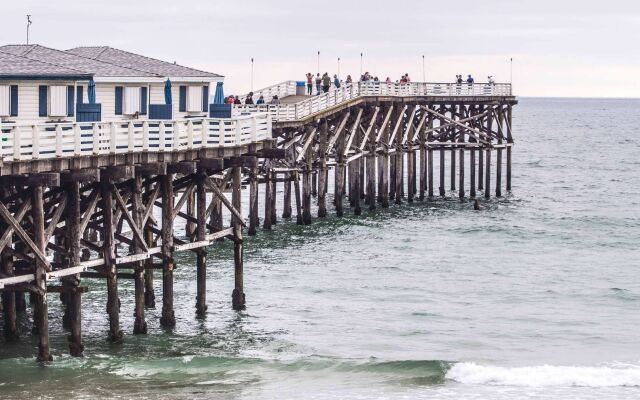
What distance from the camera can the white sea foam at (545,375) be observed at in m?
34.4

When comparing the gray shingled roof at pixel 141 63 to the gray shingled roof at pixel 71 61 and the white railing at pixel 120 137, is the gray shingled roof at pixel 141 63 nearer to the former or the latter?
the gray shingled roof at pixel 71 61

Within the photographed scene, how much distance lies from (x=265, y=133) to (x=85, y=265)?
8.86 meters

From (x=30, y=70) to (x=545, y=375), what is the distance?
1405 cm

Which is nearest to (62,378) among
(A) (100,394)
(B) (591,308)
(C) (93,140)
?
(A) (100,394)

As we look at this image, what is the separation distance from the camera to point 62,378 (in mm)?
32750

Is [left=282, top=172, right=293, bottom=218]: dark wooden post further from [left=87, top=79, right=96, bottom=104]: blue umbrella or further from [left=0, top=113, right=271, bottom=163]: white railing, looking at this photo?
[left=87, top=79, right=96, bottom=104]: blue umbrella

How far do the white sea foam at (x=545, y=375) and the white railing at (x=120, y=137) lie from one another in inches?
331

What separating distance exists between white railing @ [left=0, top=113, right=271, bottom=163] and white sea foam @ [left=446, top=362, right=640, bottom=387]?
8.41 m

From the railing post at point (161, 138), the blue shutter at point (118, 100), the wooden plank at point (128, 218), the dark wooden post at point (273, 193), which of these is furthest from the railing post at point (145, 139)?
the dark wooden post at point (273, 193)

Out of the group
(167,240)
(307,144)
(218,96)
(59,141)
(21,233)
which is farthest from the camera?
(307,144)

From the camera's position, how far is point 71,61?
132ft

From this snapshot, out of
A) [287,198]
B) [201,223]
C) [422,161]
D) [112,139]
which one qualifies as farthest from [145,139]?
[422,161]

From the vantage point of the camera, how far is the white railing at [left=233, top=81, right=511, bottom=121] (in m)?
57.6

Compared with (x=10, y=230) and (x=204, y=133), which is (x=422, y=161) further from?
(x=10, y=230)
